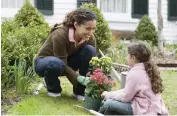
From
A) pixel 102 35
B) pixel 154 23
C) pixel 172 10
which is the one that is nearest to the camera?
pixel 102 35

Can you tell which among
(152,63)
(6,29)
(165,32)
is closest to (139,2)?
(165,32)

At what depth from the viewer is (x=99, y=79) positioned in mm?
5551

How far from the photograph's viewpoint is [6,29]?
824cm

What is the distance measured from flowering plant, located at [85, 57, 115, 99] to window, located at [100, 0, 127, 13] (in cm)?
1230

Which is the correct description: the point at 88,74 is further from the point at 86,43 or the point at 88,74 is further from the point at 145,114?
the point at 145,114

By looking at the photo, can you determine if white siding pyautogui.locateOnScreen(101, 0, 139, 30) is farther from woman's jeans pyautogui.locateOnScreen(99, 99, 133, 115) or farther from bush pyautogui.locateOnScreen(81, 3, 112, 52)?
woman's jeans pyautogui.locateOnScreen(99, 99, 133, 115)

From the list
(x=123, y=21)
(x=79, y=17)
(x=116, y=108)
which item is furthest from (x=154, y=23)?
(x=116, y=108)

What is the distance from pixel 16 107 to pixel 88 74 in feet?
2.93

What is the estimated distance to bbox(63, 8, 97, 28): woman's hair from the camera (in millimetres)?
5828

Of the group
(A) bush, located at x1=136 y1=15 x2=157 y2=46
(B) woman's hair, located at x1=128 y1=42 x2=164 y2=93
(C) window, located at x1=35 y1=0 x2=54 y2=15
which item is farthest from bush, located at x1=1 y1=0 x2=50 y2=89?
(C) window, located at x1=35 y1=0 x2=54 y2=15

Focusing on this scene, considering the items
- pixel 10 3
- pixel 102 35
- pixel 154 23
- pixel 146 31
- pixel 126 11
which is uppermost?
pixel 10 3

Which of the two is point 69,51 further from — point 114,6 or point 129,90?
point 114,6

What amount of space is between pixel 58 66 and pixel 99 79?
594 mm

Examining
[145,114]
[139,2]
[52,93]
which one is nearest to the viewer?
[145,114]
